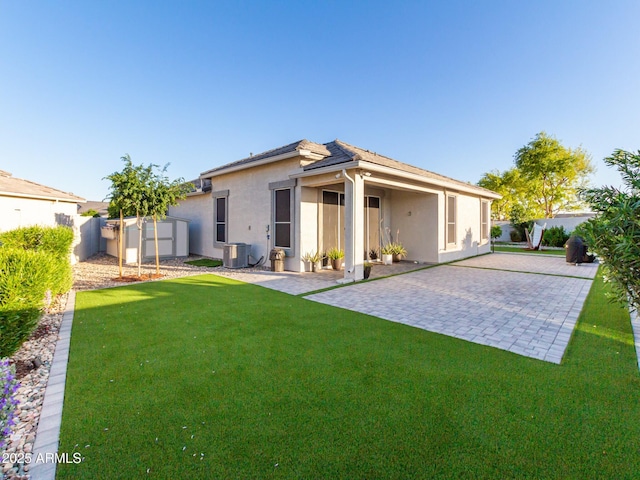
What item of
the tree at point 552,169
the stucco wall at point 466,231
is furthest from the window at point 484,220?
the tree at point 552,169

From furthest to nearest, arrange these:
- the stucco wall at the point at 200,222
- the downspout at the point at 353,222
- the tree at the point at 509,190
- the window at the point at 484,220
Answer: the tree at the point at 509,190 < the window at the point at 484,220 < the stucco wall at the point at 200,222 < the downspout at the point at 353,222

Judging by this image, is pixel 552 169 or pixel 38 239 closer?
pixel 38 239

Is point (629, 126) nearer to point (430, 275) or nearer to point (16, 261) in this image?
point (430, 275)

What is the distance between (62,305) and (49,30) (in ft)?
29.5

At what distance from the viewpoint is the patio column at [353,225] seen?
8430 mm

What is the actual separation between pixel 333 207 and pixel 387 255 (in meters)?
3.13


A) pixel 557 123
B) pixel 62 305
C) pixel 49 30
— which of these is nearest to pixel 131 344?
pixel 62 305

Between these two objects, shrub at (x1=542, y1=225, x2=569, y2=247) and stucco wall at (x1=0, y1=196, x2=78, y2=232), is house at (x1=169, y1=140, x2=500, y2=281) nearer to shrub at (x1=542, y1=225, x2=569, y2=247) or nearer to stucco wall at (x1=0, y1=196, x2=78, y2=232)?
stucco wall at (x1=0, y1=196, x2=78, y2=232)

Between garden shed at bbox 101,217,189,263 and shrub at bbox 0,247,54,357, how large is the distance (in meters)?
10.2

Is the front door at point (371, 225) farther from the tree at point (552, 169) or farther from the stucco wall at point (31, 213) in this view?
the tree at point (552, 169)

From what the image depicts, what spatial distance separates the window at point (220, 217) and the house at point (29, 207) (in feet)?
19.8

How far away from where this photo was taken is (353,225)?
27.7ft

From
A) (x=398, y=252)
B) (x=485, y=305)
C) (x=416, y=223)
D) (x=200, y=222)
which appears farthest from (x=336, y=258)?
(x=200, y=222)

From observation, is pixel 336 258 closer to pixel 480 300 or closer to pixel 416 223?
pixel 416 223
